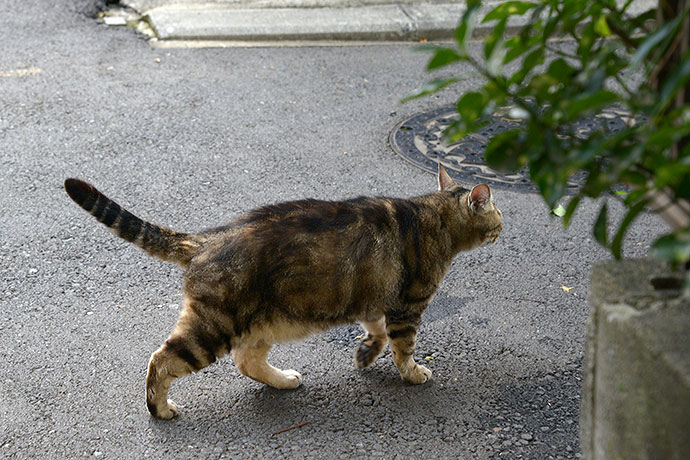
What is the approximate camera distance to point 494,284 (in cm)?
461

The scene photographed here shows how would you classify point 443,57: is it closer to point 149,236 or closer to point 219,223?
point 149,236

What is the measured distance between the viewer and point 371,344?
3.91 m

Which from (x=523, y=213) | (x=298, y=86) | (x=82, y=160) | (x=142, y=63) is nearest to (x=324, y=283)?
(x=523, y=213)

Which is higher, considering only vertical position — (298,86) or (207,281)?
(207,281)

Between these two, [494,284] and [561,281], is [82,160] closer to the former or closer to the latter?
[494,284]

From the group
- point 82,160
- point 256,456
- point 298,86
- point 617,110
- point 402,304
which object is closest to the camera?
point 256,456

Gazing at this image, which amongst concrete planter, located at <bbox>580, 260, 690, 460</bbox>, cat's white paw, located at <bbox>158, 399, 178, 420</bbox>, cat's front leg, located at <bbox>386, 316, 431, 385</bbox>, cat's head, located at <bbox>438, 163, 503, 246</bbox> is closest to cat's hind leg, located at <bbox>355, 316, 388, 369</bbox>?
cat's front leg, located at <bbox>386, 316, 431, 385</bbox>

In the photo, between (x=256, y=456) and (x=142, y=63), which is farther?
(x=142, y=63)

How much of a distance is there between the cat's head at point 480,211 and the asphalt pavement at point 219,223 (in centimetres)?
54

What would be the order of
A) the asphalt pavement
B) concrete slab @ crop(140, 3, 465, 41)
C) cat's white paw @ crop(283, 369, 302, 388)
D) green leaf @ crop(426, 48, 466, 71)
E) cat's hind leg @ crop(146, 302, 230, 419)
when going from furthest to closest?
concrete slab @ crop(140, 3, 465, 41)
cat's white paw @ crop(283, 369, 302, 388)
the asphalt pavement
cat's hind leg @ crop(146, 302, 230, 419)
green leaf @ crop(426, 48, 466, 71)

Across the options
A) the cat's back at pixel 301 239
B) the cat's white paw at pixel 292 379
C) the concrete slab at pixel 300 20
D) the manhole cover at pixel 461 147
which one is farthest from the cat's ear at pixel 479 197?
the concrete slab at pixel 300 20

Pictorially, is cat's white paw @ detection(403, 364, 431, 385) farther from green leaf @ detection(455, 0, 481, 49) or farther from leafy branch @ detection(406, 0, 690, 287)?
green leaf @ detection(455, 0, 481, 49)

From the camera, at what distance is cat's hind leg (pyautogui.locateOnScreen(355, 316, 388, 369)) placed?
3.86m

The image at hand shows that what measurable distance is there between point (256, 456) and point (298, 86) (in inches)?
181
